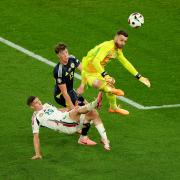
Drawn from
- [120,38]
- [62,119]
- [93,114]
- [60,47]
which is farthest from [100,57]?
A: [62,119]

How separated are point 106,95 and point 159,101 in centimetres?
159

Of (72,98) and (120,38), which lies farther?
(120,38)

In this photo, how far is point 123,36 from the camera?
20.8 metres

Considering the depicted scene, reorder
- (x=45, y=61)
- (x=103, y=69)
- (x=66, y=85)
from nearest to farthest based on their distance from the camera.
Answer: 1. (x=66, y=85)
2. (x=103, y=69)
3. (x=45, y=61)

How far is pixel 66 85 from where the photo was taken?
20250mm

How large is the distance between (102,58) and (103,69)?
0.29 m

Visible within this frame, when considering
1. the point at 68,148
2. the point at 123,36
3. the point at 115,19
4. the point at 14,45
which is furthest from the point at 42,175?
the point at 115,19

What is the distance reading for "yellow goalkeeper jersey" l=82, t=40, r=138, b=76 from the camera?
20.9m

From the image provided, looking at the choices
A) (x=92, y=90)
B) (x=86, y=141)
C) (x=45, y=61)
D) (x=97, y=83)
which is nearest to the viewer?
(x=86, y=141)

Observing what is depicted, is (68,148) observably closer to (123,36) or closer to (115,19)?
(123,36)

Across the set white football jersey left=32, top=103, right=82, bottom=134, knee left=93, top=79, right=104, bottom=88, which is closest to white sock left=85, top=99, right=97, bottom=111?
white football jersey left=32, top=103, right=82, bottom=134

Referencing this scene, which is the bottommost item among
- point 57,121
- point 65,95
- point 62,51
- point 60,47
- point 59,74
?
point 57,121

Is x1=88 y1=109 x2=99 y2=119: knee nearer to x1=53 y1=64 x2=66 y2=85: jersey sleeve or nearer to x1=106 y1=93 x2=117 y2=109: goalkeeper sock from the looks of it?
x1=53 y1=64 x2=66 y2=85: jersey sleeve

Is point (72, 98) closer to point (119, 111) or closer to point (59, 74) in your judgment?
point (59, 74)
